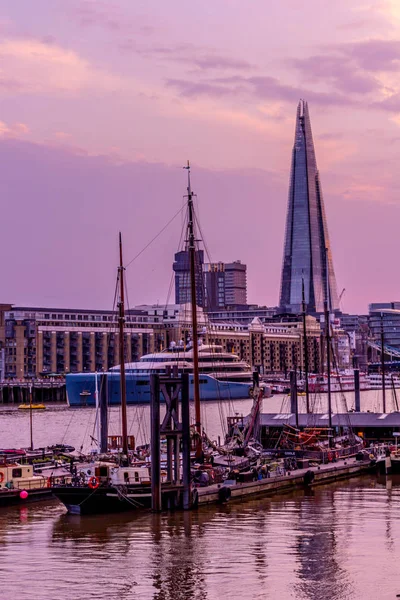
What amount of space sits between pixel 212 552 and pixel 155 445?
6.76 metres

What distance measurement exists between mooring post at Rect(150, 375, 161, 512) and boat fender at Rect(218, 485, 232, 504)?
3803 millimetres

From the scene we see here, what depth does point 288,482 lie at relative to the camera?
56875 mm

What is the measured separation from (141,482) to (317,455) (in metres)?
17.8

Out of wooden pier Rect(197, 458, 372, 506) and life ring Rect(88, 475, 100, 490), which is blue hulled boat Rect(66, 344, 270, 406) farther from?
life ring Rect(88, 475, 100, 490)

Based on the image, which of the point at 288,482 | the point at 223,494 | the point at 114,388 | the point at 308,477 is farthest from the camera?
the point at 114,388

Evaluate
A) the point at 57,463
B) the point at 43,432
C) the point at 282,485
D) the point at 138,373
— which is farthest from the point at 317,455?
the point at 138,373

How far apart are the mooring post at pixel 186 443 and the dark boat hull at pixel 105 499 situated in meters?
1.54

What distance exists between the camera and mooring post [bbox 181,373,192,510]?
47.3m

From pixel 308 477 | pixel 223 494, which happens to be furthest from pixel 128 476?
pixel 308 477

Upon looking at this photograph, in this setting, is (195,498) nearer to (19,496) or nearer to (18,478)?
(19,496)

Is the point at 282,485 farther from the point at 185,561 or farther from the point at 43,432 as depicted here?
the point at 43,432

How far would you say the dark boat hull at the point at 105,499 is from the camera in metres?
48.8

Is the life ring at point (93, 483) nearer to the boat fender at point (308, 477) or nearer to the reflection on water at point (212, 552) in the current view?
the reflection on water at point (212, 552)

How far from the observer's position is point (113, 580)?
36.8 m
